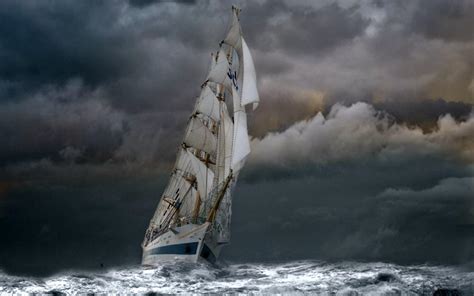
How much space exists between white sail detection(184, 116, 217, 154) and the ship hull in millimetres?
19425

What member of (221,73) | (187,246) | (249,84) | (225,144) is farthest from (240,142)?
(187,246)

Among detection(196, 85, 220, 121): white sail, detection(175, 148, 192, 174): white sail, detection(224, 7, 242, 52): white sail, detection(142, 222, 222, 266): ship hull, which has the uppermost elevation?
detection(224, 7, 242, 52): white sail

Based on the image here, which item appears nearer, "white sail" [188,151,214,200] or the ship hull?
the ship hull

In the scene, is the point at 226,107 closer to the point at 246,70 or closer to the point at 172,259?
the point at 246,70

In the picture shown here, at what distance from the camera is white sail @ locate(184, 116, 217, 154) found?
113m

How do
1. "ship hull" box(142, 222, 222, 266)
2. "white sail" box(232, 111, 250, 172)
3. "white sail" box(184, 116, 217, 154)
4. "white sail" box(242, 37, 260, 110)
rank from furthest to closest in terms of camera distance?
"white sail" box(184, 116, 217, 154) < "white sail" box(242, 37, 260, 110) < "white sail" box(232, 111, 250, 172) < "ship hull" box(142, 222, 222, 266)

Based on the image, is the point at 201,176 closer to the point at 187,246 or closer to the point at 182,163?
the point at 182,163

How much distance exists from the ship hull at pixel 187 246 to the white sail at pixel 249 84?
24.1 m

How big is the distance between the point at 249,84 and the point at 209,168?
20.9 m

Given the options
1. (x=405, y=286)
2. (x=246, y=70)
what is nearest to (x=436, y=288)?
(x=405, y=286)

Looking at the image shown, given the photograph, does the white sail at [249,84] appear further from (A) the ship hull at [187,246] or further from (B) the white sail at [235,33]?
(A) the ship hull at [187,246]

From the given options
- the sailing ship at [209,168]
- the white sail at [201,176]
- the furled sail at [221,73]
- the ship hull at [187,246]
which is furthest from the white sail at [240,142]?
the white sail at [201,176]

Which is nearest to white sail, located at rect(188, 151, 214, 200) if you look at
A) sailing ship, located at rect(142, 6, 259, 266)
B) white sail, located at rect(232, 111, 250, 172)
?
sailing ship, located at rect(142, 6, 259, 266)

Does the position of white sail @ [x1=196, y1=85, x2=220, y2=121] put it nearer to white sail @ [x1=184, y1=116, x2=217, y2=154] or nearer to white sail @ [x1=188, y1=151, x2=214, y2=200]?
white sail @ [x1=184, y1=116, x2=217, y2=154]
